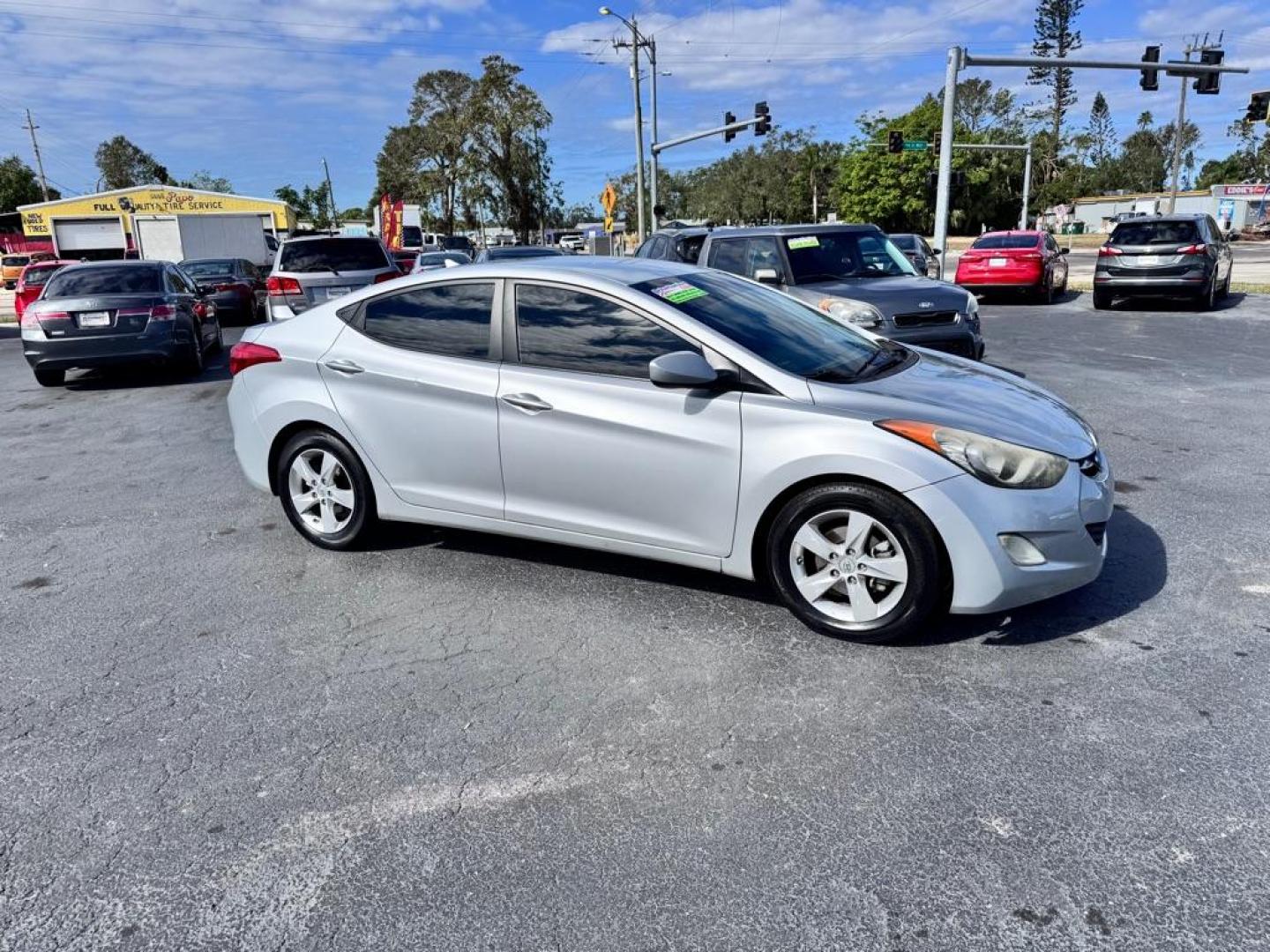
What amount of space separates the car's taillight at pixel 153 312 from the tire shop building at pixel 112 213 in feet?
142

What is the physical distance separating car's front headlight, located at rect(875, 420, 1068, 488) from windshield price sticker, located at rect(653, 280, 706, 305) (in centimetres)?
116

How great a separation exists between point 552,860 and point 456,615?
5.95ft

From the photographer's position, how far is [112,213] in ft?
188

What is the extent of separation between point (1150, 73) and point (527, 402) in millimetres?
24486

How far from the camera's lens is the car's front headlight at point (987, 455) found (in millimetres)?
3621

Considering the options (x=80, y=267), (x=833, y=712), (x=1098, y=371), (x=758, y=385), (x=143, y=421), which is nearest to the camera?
(x=833, y=712)

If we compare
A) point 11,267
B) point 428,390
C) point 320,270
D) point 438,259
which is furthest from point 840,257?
point 11,267

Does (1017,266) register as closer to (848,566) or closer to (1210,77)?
(1210,77)

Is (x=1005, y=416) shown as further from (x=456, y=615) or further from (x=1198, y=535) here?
(x=456, y=615)

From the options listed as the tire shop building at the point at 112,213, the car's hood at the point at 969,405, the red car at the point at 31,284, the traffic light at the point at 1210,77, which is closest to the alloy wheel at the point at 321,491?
the car's hood at the point at 969,405

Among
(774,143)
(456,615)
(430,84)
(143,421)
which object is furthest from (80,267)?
(774,143)

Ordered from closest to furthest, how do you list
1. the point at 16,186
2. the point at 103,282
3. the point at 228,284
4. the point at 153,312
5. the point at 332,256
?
the point at 153,312
the point at 103,282
the point at 332,256
the point at 228,284
the point at 16,186

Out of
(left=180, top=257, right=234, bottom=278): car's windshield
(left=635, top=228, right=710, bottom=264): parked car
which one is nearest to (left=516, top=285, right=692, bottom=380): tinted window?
(left=635, top=228, right=710, bottom=264): parked car

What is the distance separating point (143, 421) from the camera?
30.3 feet
